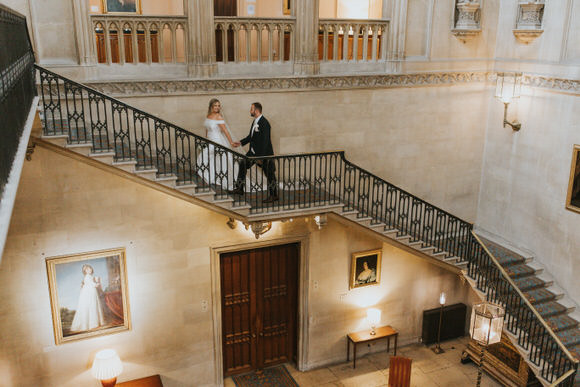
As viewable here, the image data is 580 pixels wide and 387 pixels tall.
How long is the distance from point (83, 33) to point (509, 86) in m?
7.58

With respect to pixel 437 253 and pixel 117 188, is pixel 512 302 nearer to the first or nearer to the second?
pixel 437 253

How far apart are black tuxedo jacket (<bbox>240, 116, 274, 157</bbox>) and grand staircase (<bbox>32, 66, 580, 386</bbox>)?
0.92ft

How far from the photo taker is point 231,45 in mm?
9984

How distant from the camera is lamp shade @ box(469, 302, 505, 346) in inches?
290

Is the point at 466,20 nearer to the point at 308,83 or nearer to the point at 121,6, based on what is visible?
the point at 308,83

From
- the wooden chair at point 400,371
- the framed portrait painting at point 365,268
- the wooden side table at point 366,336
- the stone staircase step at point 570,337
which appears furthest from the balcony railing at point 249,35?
the stone staircase step at point 570,337

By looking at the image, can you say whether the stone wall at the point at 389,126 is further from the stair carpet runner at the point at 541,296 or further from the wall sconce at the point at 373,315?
the wall sconce at the point at 373,315

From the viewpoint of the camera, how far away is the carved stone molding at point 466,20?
10.1 metres

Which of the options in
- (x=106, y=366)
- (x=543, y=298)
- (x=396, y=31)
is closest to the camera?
(x=106, y=366)

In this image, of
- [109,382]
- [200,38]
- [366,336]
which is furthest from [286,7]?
[109,382]

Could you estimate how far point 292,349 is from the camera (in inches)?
425

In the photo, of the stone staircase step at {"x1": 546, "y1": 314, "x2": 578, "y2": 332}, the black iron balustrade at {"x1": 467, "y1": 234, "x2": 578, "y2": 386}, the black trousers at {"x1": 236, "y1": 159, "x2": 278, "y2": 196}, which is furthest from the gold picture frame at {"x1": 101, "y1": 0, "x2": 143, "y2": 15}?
the stone staircase step at {"x1": 546, "y1": 314, "x2": 578, "y2": 332}

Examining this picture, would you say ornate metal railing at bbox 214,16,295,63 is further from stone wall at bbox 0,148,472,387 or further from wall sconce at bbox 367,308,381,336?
wall sconce at bbox 367,308,381,336

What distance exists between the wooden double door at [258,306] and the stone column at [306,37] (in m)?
3.32
